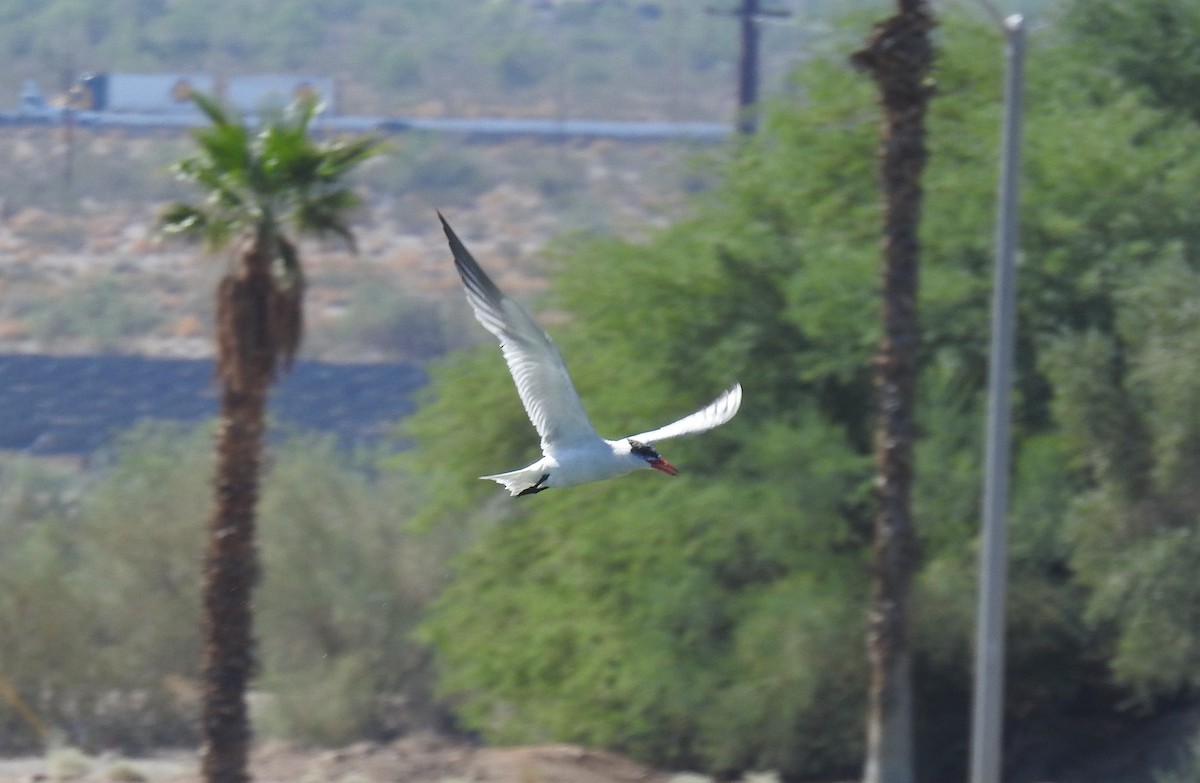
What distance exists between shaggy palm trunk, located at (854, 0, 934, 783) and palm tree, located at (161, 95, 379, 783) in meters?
4.04

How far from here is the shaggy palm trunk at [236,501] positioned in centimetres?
1411

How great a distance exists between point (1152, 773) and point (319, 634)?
46.3 feet

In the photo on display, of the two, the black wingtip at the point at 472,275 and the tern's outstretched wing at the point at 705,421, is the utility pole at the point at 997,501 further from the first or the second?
the black wingtip at the point at 472,275

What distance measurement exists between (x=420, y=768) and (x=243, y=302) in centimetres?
584

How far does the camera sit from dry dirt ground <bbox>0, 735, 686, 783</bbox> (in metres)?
16.7

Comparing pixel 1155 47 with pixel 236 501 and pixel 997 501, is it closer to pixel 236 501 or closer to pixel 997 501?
pixel 997 501

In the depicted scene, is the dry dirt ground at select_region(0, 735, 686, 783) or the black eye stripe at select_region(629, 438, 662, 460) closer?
the black eye stripe at select_region(629, 438, 662, 460)

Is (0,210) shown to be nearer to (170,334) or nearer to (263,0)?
(170,334)

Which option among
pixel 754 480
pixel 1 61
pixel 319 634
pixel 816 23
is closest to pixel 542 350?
pixel 754 480

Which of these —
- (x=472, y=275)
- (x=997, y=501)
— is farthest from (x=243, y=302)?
(x=472, y=275)

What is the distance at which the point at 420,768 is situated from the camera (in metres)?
17.9

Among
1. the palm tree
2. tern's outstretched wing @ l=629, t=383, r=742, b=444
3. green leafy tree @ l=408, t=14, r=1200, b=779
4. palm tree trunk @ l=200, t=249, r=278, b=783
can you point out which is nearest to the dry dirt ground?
green leafy tree @ l=408, t=14, r=1200, b=779

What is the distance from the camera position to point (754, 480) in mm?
17766

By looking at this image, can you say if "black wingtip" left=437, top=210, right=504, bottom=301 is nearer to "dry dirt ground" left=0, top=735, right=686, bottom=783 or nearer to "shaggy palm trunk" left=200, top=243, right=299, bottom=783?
"shaggy palm trunk" left=200, top=243, right=299, bottom=783
